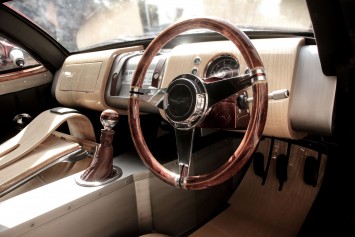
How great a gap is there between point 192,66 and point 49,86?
1.71 meters

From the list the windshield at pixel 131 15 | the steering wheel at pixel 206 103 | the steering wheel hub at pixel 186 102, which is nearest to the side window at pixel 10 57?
the windshield at pixel 131 15

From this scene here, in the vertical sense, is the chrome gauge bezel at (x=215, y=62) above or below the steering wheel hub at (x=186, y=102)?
above

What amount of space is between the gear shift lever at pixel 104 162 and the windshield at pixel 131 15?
1.54 feet

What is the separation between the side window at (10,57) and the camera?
225 cm

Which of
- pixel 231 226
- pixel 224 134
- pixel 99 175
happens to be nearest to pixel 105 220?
pixel 99 175

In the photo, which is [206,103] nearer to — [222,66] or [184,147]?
[184,147]

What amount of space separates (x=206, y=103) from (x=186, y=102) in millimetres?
66

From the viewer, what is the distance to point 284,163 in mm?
1730

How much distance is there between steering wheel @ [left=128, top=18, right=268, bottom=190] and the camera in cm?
83

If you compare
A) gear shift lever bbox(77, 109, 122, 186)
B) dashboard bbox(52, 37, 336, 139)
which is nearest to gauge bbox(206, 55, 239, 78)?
dashboard bbox(52, 37, 336, 139)

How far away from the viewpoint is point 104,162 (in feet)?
4.02

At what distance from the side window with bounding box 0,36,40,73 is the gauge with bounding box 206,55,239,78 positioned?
1811 millimetres

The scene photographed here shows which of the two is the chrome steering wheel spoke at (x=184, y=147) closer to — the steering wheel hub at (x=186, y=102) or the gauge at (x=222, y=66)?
the steering wheel hub at (x=186, y=102)

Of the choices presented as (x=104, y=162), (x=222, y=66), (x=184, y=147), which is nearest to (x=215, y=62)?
(x=222, y=66)
